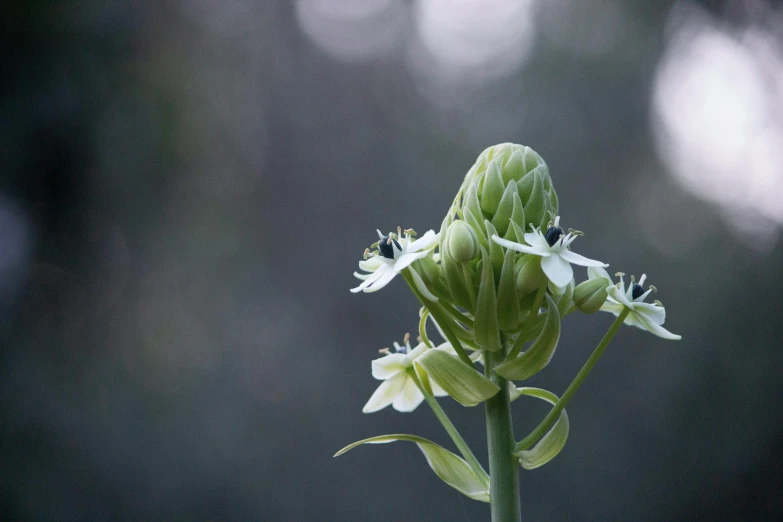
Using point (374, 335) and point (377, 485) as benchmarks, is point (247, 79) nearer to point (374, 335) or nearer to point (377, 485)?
point (374, 335)

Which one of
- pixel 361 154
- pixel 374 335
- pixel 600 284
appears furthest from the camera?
pixel 361 154

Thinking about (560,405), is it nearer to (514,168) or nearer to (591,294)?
(591,294)

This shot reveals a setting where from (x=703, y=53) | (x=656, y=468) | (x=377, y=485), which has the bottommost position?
(x=377, y=485)

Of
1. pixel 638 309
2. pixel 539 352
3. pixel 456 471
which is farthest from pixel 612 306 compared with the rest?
pixel 456 471

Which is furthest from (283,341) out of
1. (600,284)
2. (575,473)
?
(600,284)

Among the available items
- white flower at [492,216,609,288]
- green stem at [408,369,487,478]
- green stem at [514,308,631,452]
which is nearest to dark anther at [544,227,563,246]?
white flower at [492,216,609,288]

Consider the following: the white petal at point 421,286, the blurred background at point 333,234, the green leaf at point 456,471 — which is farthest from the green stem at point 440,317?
the blurred background at point 333,234
